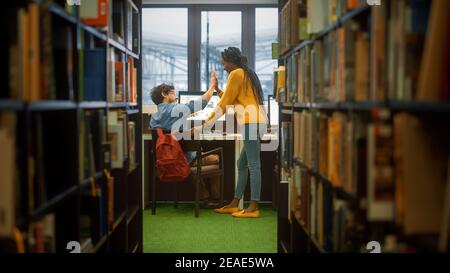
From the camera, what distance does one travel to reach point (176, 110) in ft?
15.9

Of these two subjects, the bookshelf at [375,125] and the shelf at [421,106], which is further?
the bookshelf at [375,125]

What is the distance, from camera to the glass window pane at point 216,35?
254 inches

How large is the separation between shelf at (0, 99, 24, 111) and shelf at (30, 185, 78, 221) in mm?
311

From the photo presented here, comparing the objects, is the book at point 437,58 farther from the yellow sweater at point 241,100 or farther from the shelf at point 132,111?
the yellow sweater at point 241,100

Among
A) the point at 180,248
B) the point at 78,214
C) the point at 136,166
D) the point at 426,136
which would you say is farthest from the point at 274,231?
the point at 426,136

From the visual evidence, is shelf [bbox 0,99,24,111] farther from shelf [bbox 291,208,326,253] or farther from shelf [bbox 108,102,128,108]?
shelf [bbox 291,208,326,253]

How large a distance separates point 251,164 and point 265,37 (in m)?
2.33

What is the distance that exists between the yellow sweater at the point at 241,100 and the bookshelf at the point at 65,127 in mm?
1392

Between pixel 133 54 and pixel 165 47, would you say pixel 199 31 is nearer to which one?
pixel 165 47

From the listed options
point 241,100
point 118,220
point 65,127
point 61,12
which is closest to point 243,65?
point 241,100

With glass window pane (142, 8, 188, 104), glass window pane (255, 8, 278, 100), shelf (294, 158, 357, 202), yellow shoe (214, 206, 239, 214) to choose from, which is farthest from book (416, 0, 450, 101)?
glass window pane (142, 8, 188, 104)

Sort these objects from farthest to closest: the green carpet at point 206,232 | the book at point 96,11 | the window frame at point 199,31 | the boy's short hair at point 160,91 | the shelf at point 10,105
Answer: the window frame at point 199,31 < the boy's short hair at point 160,91 < the green carpet at point 206,232 < the book at point 96,11 < the shelf at point 10,105

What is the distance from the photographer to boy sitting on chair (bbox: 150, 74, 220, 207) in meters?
4.74

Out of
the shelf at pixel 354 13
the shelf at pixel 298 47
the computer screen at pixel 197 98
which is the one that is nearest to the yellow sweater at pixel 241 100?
the computer screen at pixel 197 98
